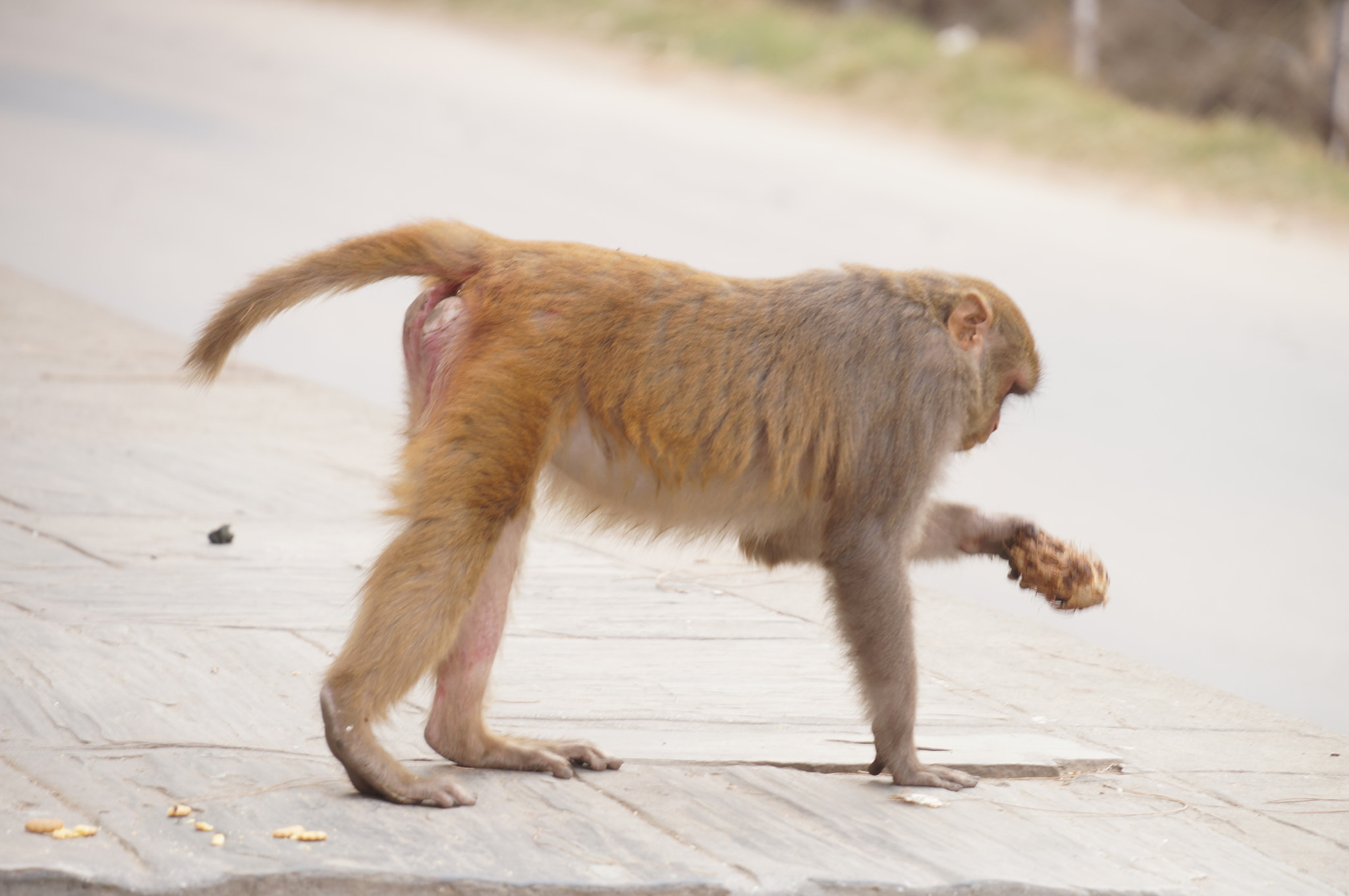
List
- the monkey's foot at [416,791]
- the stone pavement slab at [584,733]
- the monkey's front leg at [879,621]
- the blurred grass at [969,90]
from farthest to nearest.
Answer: the blurred grass at [969,90] < the monkey's front leg at [879,621] < the monkey's foot at [416,791] < the stone pavement slab at [584,733]

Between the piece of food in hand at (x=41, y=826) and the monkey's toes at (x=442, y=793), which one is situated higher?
the monkey's toes at (x=442, y=793)

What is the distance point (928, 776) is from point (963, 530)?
65 cm

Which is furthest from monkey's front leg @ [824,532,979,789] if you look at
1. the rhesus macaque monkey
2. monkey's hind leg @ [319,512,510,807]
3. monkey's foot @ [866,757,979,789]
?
monkey's hind leg @ [319,512,510,807]

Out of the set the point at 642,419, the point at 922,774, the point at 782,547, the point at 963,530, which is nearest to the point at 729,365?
the point at 642,419

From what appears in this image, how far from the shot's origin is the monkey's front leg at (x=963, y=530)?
4102 millimetres

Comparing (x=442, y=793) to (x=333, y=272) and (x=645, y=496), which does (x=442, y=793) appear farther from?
(x=333, y=272)

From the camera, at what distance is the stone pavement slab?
127 inches

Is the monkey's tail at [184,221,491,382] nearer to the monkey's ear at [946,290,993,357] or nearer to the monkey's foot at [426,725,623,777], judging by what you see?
the monkey's foot at [426,725,623,777]

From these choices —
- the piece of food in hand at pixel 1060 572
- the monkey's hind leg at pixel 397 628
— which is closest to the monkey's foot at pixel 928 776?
the piece of food in hand at pixel 1060 572

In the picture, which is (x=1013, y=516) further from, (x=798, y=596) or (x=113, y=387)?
(x=113, y=387)

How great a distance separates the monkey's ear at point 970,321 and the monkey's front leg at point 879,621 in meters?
0.54

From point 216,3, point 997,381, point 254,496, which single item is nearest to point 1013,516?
point 997,381

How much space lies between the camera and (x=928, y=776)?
3.83m

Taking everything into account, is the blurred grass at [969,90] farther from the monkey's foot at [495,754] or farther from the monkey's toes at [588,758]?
the monkey's foot at [495,754]
